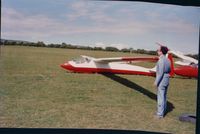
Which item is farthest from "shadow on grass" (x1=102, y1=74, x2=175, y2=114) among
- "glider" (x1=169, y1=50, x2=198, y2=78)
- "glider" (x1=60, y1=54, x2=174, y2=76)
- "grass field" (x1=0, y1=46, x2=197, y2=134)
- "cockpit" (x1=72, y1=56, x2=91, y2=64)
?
"glider" (x1=169, y1=50, x2=198, y2=78)

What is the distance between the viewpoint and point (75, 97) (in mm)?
6477

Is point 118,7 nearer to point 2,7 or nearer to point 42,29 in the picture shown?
point 42,29

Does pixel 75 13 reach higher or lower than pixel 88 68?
higher

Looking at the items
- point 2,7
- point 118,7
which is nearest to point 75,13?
point 118,7

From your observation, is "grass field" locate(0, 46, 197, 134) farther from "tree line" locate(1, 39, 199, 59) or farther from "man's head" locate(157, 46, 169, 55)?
"man's head" locate(157, 46, 169, 55)

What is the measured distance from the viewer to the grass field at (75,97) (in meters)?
6.26

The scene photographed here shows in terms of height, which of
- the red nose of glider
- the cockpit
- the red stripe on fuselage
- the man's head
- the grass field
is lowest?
the grass field

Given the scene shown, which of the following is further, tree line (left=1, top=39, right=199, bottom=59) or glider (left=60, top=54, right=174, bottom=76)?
glider (left=60, top=54, right=174, bottom=76)

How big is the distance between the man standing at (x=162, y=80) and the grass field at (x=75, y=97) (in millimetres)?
87

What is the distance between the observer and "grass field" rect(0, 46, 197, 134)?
6262 millimetres

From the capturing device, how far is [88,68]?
6633 millimetres

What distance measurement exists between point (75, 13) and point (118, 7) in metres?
0.63

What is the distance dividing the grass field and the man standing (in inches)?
3.4

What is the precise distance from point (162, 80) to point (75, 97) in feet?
4.41
